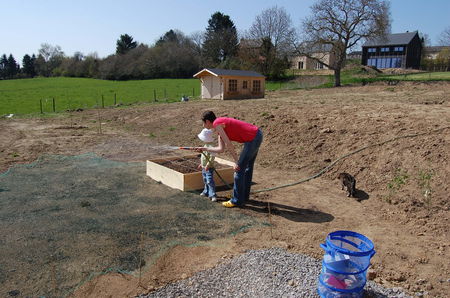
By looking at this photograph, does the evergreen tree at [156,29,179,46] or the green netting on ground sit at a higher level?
the evergreen tree at [156,29,179,46]

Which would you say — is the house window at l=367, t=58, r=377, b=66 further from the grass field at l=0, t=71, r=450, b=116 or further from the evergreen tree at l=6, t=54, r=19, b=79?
the evergreen tree at l=6, t=54, r=19, b=79

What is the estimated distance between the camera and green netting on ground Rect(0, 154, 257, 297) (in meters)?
3.80

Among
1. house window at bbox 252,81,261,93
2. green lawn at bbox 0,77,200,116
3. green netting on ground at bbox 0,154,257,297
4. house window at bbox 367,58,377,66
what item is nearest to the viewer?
green netting on ground at bbox 0,154,257,297

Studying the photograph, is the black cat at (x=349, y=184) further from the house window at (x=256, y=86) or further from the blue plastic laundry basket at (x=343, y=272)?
the house window at (x=256, y=86)

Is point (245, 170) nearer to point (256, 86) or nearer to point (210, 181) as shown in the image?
point (210, 181)

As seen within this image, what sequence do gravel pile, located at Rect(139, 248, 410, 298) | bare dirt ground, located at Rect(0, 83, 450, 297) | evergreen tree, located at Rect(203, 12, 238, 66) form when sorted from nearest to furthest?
1. gravel pile, located at Rect(139, 248, 410, 298)
2. bare dirt ground, located at Rect(0, 83, 450, 297)
3. evergreen tree, located at Rect(203, 12, 238, 66)

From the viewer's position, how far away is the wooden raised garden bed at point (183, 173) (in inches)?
258

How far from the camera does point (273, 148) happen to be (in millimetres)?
9508

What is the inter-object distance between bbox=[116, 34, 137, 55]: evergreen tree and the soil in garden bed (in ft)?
226

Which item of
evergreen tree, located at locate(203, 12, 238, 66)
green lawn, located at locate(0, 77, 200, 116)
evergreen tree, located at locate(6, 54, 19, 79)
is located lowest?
green lawn, located at locate(0, 77, 200, 116)

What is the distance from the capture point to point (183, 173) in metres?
6.81

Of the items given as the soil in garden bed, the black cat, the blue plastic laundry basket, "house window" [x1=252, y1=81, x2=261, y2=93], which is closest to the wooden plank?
the soil in garden bed

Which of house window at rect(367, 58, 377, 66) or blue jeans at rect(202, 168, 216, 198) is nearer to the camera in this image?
blue jeans at rect(202, 168, 216, 198)

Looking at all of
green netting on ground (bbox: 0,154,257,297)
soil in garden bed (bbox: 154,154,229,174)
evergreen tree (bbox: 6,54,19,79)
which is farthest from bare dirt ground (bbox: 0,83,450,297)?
evergreen tree (bbox: 6,54,19,79)
